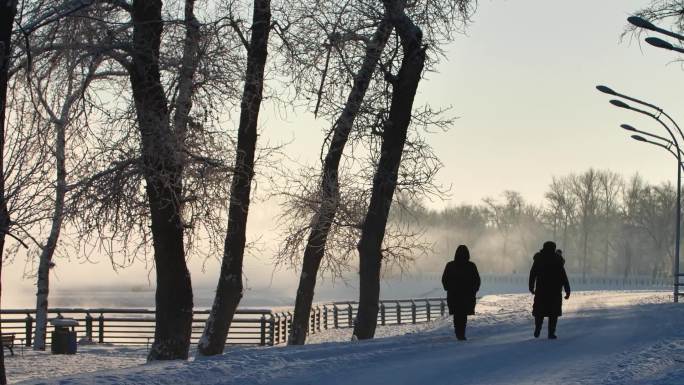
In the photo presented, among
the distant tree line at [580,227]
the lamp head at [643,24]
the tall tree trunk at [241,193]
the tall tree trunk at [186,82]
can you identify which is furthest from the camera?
the distant tree line at [580,227]

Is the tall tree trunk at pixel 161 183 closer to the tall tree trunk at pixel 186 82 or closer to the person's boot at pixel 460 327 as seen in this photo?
the tall tree trunk at pixel 186 82

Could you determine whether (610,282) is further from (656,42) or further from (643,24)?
(643,24)

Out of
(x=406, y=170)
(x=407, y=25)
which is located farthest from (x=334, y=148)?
(x=407, y=25)

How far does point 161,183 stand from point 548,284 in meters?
7.21

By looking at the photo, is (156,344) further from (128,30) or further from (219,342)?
(128,30)

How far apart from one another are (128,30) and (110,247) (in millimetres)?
3902

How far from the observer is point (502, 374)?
15.1 metres

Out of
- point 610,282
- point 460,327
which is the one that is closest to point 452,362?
point 460,327

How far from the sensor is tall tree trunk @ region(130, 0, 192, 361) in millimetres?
18234

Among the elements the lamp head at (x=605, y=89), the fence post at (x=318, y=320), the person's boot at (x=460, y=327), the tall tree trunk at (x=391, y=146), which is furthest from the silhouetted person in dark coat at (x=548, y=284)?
the fence post at (x=318, y=320)

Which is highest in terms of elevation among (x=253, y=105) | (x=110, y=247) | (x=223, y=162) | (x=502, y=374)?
(x=253, y=105)

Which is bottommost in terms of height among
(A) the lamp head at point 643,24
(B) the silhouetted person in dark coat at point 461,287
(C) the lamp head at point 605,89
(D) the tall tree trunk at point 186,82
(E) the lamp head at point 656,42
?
(B) the silhouetted person in dark coat at point 461,287

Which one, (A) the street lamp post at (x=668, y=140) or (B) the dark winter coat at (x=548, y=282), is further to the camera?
(A) the street lamp post at (x=668, y=140)

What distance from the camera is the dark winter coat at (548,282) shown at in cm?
1961
